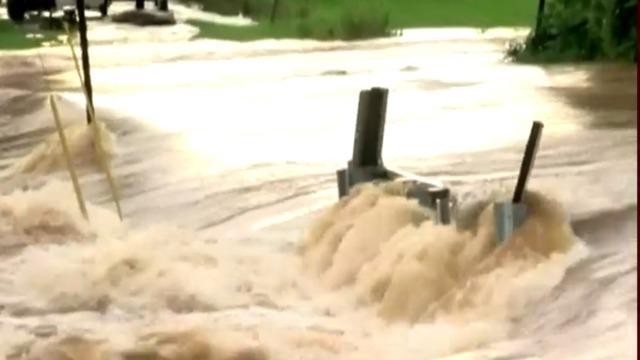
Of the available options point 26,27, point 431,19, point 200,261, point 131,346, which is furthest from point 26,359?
point 431,19

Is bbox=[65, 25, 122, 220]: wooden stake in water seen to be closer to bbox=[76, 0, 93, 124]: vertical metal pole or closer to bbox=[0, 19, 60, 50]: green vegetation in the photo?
bbox=[76, 0, 93, 124]: vertical metal pole

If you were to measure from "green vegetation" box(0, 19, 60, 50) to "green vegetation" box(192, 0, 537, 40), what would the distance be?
13.7 inches

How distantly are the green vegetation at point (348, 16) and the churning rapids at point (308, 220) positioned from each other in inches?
3.5

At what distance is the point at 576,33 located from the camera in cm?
345

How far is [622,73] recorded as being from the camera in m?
3.18

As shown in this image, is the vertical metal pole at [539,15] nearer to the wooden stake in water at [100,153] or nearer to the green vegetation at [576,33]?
the green vegetation at [576,33]

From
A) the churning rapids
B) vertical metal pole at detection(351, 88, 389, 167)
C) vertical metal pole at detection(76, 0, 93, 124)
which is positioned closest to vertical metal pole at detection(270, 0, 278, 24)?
the churning rapids

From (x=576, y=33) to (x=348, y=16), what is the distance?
503mm

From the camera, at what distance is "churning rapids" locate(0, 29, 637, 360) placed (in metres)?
1.65

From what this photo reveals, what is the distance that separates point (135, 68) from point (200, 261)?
61.6 inches

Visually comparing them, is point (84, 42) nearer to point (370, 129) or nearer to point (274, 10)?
point (370, 129)

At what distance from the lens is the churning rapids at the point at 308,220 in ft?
5.40

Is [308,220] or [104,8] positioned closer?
[308,220]

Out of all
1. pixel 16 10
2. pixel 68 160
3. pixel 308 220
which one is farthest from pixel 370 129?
pixel 16 10
